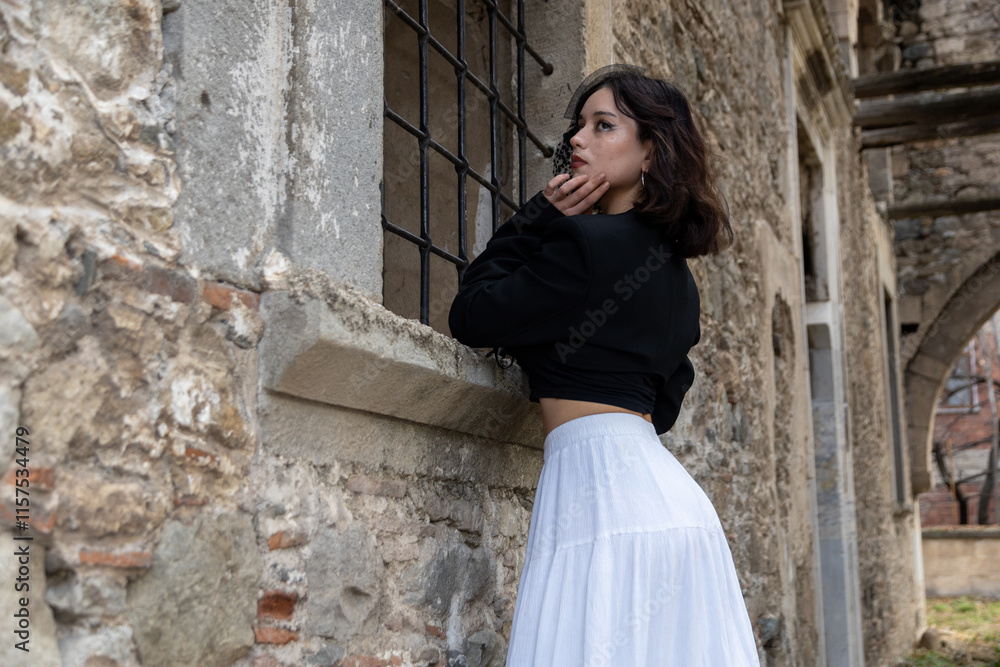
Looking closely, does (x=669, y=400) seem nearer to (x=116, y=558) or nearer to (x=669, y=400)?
(x=669, y=400)

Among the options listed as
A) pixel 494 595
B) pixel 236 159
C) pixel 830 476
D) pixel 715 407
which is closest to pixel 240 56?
pixel 236 159

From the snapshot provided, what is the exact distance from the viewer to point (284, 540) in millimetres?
1623

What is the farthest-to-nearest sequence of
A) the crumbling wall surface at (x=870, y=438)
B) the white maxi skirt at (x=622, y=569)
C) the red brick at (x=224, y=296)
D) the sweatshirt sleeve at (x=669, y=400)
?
the crumbling wall surface at (x=870, y=438), the sweatshirt sleeve at (x=669, y=400), the white maxi skirt at (x=622, y=569), the red brick at (x=224, y=296)

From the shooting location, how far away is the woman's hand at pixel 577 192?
2.08 metres

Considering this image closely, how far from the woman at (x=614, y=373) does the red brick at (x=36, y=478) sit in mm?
864

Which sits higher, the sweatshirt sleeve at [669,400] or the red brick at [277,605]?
the sweatshirt sleeve at [669,400]

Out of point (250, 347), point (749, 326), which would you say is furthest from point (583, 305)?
point (749, 326)

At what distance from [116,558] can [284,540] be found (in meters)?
0.35

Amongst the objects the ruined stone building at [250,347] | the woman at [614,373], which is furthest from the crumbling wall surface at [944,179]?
the woman at [614,373]

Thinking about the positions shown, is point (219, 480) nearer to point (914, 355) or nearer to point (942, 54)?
point (914, 355)

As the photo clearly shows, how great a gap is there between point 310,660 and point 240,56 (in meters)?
0.97

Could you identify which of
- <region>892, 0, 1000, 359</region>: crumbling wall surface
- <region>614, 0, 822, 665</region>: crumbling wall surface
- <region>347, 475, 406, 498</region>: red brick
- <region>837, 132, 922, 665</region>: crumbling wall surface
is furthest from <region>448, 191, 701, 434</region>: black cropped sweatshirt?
<region>892, 0, 1000, 359</region>: crumbling wall surface

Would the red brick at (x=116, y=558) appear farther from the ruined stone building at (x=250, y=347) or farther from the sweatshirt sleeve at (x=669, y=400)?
the sweatshirt sleeve at (x=669, y=400)

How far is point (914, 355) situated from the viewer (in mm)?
11703
